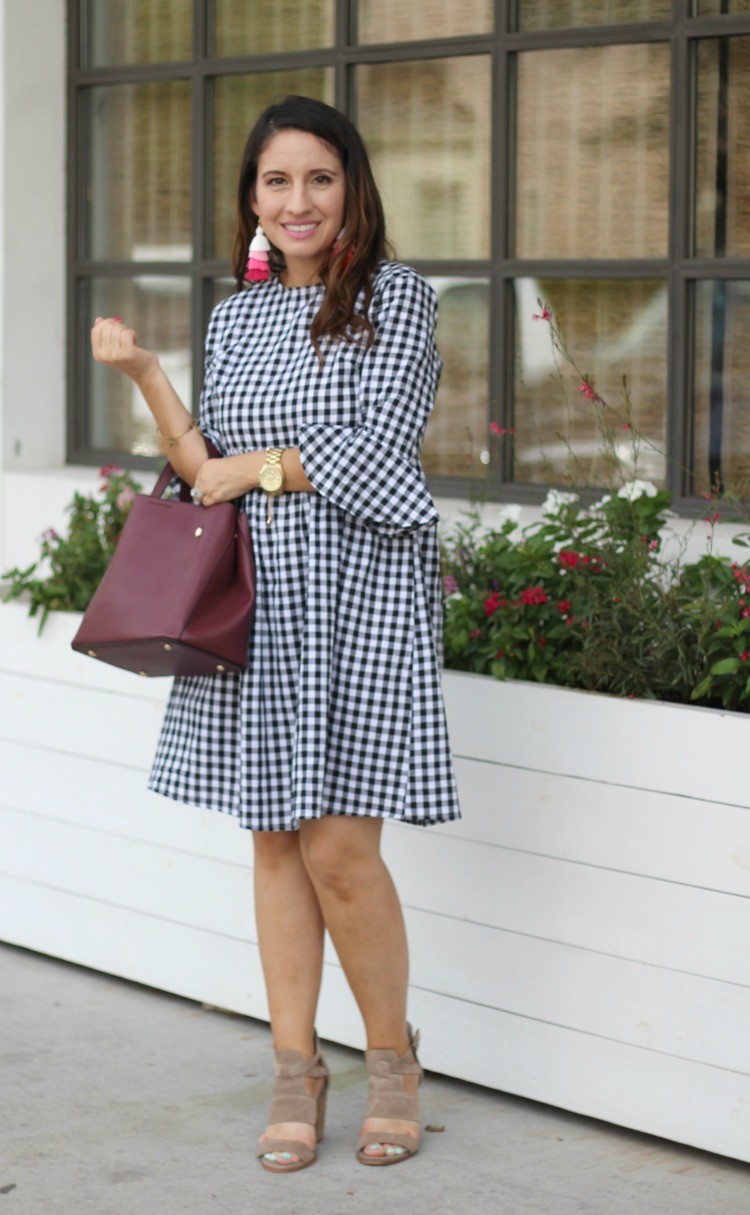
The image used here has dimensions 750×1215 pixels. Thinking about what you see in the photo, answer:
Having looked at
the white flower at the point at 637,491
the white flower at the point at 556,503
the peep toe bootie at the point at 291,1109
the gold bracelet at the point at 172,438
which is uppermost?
the gold bracelet at the point at 172,438

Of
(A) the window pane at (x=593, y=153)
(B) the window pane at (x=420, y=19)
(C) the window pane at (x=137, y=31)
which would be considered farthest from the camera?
(C) the window pane at (x=137, y=31)

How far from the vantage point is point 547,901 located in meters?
3.47

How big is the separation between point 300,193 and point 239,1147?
177 cm

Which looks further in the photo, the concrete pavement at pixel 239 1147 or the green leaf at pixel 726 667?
the green leaf at pixel 726 667

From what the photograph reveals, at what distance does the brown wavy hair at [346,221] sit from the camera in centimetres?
308

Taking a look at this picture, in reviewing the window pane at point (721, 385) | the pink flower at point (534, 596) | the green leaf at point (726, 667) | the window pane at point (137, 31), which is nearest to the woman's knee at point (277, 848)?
the pink flower at point (534, 596)

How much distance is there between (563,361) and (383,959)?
76.7 inches

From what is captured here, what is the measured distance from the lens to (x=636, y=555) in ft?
11.5

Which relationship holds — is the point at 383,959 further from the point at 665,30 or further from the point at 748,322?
the point at 665,30

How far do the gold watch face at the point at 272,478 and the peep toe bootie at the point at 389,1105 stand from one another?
3.47 ft

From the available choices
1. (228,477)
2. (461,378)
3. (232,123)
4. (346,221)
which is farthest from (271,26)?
(228,477)

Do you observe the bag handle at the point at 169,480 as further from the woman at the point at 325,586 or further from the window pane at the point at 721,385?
the window pane at the point at 721,385

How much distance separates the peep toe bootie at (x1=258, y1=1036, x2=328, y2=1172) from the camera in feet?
10.5

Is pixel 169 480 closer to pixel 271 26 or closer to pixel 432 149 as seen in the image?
pixel 432 149
